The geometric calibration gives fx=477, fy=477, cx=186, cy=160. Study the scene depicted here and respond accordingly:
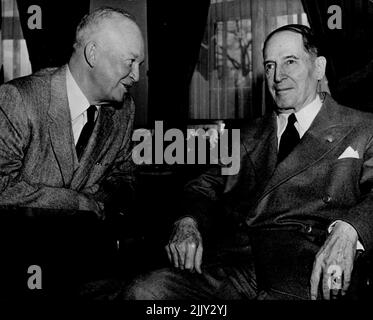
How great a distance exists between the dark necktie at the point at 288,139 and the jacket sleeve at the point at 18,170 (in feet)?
2.70

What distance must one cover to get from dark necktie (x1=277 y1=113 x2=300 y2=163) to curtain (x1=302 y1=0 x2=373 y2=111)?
2175 mm

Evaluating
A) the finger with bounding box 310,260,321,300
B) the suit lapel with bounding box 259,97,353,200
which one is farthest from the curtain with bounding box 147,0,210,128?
the finger with bounding box 310,260,321,300

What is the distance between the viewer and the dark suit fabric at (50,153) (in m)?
1.92

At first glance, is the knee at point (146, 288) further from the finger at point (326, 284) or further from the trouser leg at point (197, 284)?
the finger at point (326, 284)

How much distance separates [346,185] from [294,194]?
0.20 meters

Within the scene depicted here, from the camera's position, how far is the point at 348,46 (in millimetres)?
4445

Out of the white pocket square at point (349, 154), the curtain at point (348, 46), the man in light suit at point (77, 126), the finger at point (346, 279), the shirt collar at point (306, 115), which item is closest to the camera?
the finger at point (346, 279)

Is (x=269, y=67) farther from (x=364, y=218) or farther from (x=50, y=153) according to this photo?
(x=50, y=153)

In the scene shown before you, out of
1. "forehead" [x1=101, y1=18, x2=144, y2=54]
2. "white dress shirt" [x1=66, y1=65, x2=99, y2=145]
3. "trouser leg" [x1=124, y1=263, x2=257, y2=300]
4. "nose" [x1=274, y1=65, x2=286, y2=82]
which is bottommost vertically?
"trouser leg" [x1=124, y1=263, x2=257, y2=300]

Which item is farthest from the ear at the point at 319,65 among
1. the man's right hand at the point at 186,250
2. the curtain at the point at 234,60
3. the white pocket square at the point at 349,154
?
the curtain at the point at 234,60

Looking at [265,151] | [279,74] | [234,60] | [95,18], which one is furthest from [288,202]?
[234,60]

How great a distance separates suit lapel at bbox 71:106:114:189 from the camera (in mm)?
2135

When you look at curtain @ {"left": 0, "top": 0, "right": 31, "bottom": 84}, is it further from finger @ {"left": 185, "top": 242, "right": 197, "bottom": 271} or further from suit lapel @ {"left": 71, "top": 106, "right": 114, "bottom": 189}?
finger @ {"left": 185, "top": 242, "right": 197, "bottom": 271}

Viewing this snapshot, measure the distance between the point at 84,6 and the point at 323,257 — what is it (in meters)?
5.11
